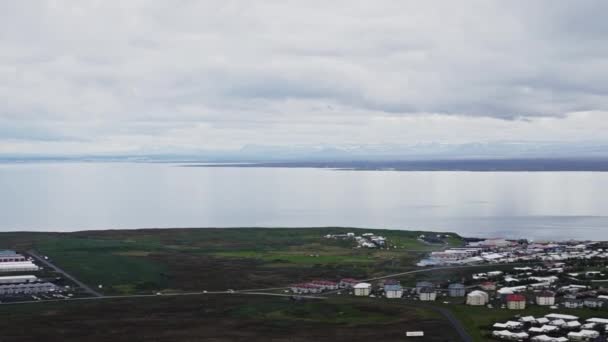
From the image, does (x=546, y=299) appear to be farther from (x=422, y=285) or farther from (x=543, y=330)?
(x=422, y=285)

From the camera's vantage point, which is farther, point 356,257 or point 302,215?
point 302,215

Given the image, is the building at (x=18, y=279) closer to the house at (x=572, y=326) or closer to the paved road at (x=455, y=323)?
the paved road at (x=455, y=323)

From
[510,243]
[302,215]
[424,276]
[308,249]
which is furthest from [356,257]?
[302,215]

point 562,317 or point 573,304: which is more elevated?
point 573,304

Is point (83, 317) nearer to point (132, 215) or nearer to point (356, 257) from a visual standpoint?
point (356, 257)

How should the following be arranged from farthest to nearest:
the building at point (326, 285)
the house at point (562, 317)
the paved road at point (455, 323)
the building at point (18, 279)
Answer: the building at point (18, 279) < the building at point (326, 285) < the house at point (562, 317) < the paved road at point (455, 323)

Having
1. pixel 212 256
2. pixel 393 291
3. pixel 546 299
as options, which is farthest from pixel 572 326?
pixel 212 256

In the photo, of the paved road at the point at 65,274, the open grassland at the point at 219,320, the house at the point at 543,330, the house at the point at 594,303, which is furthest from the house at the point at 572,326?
the paved road at the point at 65,274
